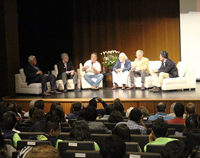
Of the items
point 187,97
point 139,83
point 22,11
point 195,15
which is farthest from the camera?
point 195,15

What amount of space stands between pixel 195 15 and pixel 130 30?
207cm

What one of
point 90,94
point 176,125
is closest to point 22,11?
point 90,94

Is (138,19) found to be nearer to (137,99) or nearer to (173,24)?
(173,24)

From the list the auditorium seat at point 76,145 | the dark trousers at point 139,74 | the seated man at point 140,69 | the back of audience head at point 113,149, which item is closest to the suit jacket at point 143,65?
the seated man at point 140,69

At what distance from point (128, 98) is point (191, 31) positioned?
14.1 ft

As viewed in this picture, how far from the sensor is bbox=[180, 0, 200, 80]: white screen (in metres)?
10.4

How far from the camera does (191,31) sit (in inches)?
412

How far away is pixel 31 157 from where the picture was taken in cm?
174

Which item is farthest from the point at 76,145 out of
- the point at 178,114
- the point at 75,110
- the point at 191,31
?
the point at 191,31

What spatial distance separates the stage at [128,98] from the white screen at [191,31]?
2.13 meters

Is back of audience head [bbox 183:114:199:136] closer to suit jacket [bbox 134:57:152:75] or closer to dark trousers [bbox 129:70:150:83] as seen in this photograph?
dark trousers [bbox 129:70:150:83]

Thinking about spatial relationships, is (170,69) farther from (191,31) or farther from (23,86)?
(23,86)

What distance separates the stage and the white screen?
2.13 metres

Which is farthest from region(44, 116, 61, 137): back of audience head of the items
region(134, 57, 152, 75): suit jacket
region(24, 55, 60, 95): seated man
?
region(134, 57, 152, 75): suit jacket
